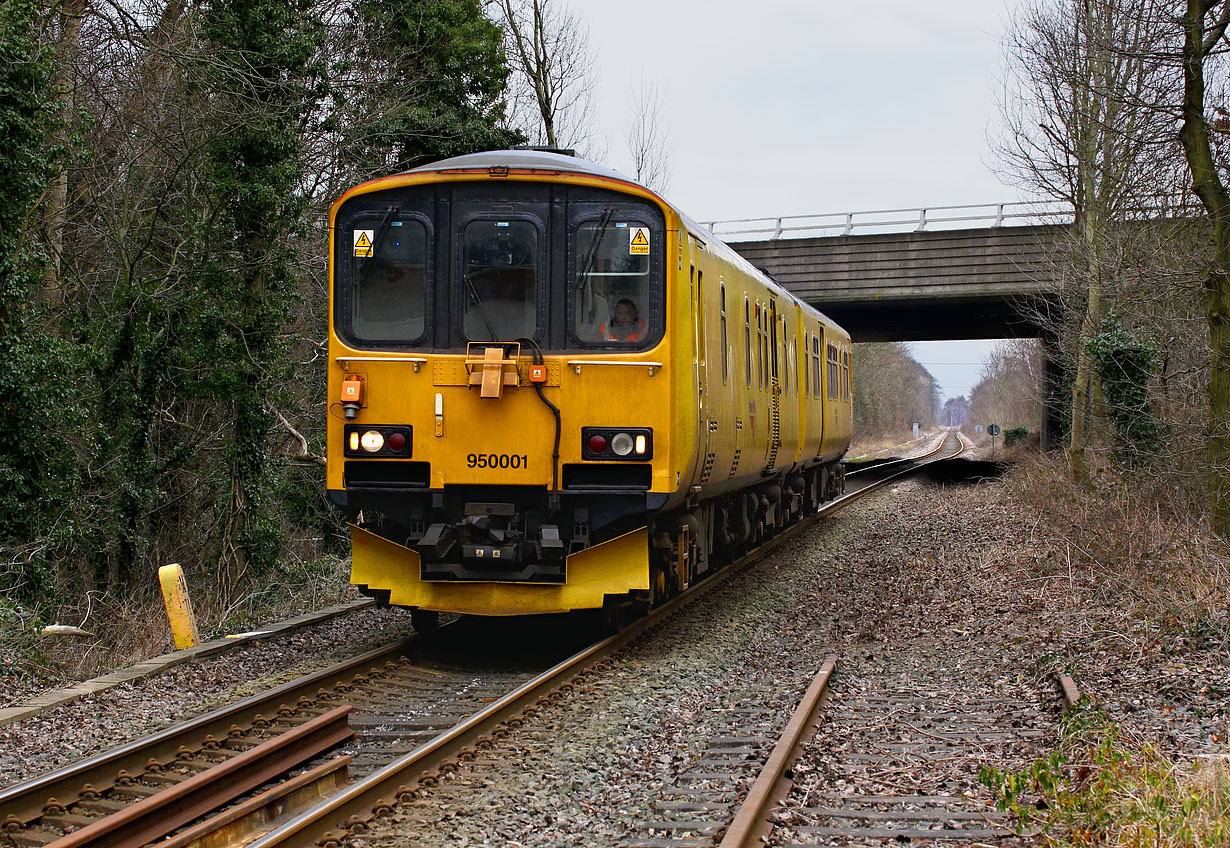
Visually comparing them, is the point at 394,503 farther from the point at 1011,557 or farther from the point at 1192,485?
the point at 1192,485

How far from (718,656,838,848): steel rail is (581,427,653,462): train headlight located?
1.92 meters

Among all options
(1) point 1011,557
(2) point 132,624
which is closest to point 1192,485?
(1) point 1011,557

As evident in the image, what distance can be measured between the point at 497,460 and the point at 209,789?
356cm

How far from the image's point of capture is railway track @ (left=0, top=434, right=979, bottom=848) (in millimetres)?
4746

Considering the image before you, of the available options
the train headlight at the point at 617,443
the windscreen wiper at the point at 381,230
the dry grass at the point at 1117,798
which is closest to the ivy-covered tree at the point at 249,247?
the windscreen wiper at the point at 381,230

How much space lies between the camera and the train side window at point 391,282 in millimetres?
8477

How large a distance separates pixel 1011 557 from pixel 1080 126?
27.5ft

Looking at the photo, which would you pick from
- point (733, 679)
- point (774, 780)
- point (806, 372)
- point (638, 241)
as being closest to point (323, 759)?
point (774, 780)

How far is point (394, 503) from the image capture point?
846cm

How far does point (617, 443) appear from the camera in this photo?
27.0 feet

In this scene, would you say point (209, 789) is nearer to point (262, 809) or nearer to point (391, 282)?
point (262, 809)

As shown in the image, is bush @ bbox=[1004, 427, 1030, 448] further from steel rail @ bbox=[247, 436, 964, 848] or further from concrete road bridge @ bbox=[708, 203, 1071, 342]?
steel rail @ bbox=[247, 436, 964, 848]

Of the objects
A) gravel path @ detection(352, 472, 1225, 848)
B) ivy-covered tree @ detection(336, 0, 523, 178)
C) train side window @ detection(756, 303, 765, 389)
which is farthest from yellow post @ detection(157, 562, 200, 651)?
ivy-covered tree @ detection(336, 0, 523, 178)

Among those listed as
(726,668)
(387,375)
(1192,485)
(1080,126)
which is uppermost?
(1080,126)
